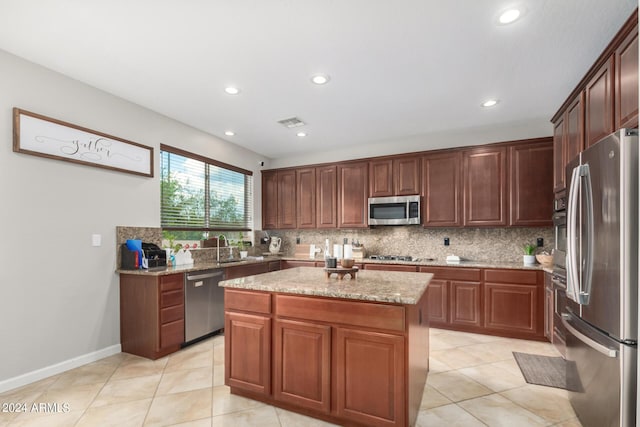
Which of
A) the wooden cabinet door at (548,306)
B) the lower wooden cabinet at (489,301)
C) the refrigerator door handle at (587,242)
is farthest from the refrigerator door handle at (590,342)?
the lower wooden cabinet at (489,301)

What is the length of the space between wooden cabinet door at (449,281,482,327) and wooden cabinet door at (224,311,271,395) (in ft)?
9.05

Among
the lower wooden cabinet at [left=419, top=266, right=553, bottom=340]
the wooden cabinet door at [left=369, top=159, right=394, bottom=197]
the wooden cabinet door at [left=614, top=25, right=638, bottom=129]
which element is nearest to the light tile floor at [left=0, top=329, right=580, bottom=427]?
the lower wooden cabinet at [left=419, top=266, right=553, bottom=340]

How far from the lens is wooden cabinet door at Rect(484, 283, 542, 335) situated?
366 cm

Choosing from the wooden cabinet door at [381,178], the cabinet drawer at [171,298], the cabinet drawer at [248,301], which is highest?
the wooden cabinet door at [381,178]

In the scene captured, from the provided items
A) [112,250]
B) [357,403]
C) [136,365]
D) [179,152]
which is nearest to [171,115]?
[179,152]

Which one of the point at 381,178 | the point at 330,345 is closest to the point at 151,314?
the point at 330,345

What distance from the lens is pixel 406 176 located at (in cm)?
466

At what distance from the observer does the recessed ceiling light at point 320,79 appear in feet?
9.46

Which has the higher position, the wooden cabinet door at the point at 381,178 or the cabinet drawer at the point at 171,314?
the wooden cabinet door at the point at 381,178

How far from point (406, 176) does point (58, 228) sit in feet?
13.5

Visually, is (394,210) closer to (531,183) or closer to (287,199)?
(531,183)

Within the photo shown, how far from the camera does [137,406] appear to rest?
7.50 ft

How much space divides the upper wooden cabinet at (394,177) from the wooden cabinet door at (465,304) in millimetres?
1427

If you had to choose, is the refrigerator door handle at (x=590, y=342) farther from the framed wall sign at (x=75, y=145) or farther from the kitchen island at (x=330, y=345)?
the framed wall sign at (x=75, y=145)
